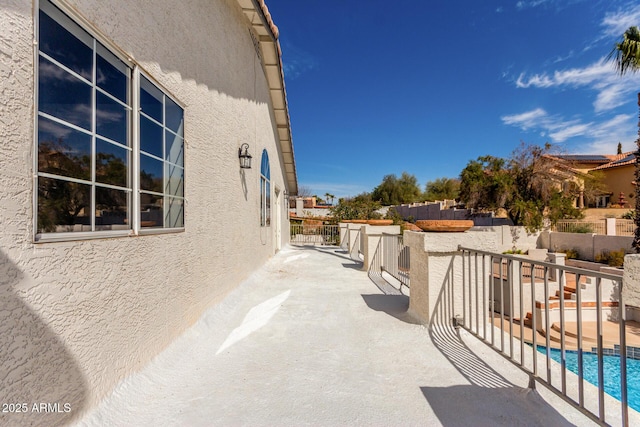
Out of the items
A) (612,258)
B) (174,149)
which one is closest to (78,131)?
(174,149)

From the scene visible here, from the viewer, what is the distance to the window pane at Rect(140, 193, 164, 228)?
8.73 ft

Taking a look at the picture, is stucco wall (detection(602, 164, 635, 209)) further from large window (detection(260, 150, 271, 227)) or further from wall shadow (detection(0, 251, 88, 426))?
wall shadow (detection(0, 251, 88, 426))

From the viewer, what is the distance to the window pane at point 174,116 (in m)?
3.13

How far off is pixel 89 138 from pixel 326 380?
8.84ft

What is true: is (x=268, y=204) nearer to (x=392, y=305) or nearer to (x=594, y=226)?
(x=392, y=305)

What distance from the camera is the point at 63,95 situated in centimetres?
186

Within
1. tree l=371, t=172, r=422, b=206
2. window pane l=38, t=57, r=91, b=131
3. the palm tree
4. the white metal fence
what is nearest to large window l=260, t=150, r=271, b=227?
window pane l=38, t=57, r=91, b=131

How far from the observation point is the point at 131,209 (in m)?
2.52

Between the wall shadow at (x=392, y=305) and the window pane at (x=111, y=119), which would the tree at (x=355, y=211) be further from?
the window pane at (x=111, y=119)

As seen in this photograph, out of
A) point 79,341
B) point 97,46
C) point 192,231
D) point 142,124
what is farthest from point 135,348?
point 97,46

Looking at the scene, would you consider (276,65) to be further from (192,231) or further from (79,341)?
(79,341)

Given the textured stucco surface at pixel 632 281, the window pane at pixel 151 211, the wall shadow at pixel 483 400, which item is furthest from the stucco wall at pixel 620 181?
the window pane at pixel 151 211

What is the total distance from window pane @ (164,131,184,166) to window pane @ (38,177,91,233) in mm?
1219

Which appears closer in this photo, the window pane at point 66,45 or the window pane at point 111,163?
the window pane at point 66,45
